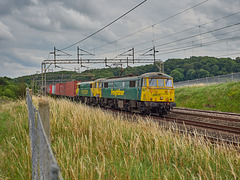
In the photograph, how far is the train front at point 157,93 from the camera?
50.2 ft

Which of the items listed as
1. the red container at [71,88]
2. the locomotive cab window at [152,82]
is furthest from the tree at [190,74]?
the locomotive cab window at [152,82]

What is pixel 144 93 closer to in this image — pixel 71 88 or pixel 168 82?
pixel 168 82

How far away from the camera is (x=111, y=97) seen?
20.9m

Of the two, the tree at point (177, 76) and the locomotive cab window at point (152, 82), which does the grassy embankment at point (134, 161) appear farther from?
the tree at point (177, 76)

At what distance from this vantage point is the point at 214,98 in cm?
2069

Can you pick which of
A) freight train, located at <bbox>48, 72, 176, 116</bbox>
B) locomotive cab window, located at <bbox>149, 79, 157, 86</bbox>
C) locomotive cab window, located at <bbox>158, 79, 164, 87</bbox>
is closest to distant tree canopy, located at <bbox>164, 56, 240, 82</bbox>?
freight train, located at <bbox>48, 72, 176, 116</bbox>

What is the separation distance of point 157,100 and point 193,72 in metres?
45.0

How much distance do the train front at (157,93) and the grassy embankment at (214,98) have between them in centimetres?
570

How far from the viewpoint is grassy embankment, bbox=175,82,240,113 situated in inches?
737

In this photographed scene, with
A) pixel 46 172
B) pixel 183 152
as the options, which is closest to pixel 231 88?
pixel 183 152

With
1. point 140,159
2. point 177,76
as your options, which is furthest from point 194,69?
point 140,159

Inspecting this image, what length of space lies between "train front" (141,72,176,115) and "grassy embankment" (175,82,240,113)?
224 inches

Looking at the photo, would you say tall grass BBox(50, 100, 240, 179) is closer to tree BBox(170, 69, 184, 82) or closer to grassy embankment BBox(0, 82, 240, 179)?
grassy embankment BBox(0, 82, 240, 179)

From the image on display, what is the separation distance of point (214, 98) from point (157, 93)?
306 inches
